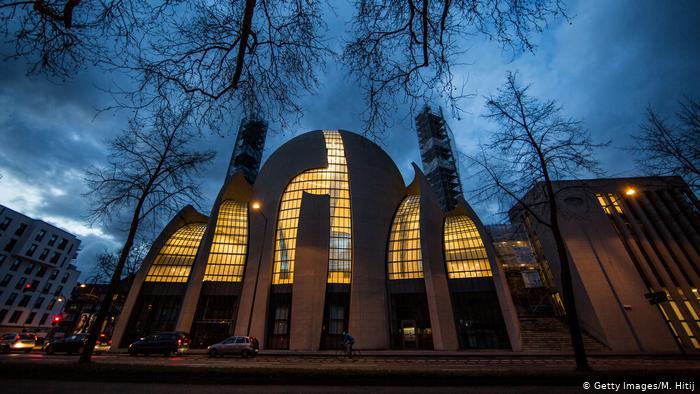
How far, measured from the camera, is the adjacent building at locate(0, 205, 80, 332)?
168 ft

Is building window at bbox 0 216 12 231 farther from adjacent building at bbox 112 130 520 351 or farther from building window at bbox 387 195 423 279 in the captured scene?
building window at bbox 387 195 423 279

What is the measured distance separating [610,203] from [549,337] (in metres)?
14.7

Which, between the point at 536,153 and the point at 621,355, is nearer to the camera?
the point at 536,153

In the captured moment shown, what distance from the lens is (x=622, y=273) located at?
77.1ft

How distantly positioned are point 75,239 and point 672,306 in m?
103

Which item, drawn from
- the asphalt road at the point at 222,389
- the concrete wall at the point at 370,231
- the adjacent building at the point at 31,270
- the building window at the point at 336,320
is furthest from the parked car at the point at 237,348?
the adjacent building at the point at 31,270

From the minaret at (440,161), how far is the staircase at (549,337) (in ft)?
142

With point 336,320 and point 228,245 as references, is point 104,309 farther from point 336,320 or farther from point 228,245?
point 228,245

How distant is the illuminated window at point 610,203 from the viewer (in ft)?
87.3

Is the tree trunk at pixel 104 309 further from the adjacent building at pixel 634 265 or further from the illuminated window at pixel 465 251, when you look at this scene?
the illuminated window at pixel 465 251

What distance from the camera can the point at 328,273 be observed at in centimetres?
3022

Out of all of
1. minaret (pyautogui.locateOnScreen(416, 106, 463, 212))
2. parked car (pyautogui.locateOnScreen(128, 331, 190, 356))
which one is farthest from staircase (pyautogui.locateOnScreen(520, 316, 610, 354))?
minaret (pyautogui.locateOnScreen(416, 106, 463, 212))

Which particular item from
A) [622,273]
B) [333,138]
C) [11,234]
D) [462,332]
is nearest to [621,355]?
[622,273]

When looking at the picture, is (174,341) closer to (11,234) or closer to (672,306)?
(672,306)
